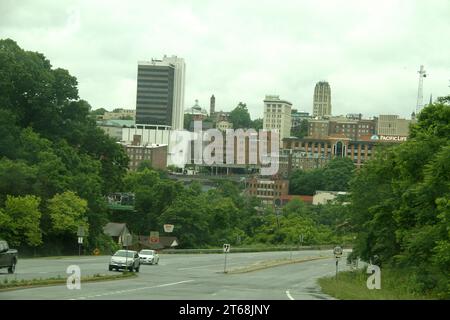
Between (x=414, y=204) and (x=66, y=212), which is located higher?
(x=414, y=204)

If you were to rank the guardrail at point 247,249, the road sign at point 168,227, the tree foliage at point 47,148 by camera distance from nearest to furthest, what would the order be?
the tree foliage at point 47,148 < the guardrail at point 247,249 < the road sign at point 168,227

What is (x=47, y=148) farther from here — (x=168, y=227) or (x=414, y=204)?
(x=414, y=204)

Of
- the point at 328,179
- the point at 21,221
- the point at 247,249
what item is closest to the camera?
the point at 21,221

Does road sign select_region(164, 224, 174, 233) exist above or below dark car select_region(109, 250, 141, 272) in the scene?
below

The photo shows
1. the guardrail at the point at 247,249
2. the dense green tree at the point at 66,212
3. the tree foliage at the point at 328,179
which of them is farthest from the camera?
the tree foliage at the point at 328,179

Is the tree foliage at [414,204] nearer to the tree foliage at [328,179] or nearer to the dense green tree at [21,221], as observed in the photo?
the dense green tree at [21,221]

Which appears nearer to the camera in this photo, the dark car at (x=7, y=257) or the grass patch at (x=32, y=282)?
the grass patch at (x=32, y=282)

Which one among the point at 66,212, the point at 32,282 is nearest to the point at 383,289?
the point at 32,282

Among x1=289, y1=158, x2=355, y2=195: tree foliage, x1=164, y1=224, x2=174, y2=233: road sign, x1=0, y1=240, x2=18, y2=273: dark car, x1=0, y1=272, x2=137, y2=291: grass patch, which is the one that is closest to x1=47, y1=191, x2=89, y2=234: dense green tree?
x1=164, y1=224, x2=174, y2=233: road sign

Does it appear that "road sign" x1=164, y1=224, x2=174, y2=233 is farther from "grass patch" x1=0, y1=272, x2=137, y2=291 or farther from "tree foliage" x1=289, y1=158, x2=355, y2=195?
"tree foliage" x1=289, y1=158, x2=355, y2=195

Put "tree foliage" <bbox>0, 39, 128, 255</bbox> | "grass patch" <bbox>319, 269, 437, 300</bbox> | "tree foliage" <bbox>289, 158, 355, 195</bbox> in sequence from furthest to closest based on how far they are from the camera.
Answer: "tree foliage" <bbox>289, 158, 355, 195</bbox>
"tree foliage" <bbox>0, 39, 128, 255</bbox>
"grass patch" <bbox>319, 269, 437, 300</bbox>

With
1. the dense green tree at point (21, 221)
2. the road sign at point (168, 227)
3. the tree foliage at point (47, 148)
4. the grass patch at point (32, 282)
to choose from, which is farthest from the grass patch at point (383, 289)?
the road sign at point (168, 227)

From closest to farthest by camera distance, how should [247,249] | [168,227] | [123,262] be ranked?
[123,262] → [168,227] → [247,249]

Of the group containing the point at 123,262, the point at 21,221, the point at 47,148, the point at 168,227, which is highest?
the point at 47,148
